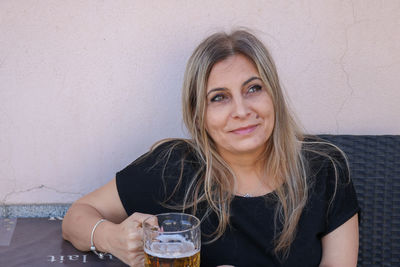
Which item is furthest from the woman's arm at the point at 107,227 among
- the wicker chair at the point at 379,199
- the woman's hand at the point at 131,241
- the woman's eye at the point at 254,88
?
the wicker chair at the point at 379,199

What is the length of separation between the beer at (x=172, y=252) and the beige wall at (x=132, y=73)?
37.6 inches

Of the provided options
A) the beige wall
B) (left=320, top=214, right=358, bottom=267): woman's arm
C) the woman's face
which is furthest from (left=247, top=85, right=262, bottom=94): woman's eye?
(left=320, top=214, right=358, bottom=267): woman's arm

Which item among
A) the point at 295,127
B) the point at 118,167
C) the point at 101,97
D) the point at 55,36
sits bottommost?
the point at 118,167

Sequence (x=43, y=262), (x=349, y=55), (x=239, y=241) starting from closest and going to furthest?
1. (x=43, y=262)
2. (x=239, y=241)
3. (x=349, y=55)

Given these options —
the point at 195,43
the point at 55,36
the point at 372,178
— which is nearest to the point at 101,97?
the point at 55,36

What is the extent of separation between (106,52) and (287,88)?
88 centimetres

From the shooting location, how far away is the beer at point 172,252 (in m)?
1.30

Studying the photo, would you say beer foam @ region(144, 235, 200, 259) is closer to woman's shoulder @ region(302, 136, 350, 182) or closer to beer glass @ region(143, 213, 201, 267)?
beer glass @ region(143, 213, 201, 267)

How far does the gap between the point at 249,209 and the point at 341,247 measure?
1.30ft

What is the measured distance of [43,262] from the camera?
161 cm

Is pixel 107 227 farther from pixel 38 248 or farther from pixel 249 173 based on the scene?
pixel 249 173

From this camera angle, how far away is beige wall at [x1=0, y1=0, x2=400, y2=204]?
6.88ft

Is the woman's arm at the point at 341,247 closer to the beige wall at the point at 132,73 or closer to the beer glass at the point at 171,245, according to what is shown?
the beige wall at the point at 132,73

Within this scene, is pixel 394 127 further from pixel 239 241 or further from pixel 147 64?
pixel 147 64
